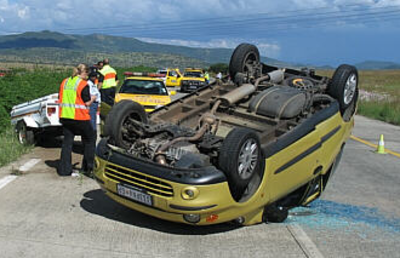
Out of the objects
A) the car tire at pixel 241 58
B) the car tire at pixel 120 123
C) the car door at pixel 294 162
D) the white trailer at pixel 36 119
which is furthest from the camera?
the white trailer at pixel 36 119

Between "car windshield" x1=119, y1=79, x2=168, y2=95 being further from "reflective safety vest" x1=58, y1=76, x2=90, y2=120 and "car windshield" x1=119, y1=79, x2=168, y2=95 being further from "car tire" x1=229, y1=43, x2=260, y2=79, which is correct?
"reflective safety vest" x1=58, y1=76, x2=90, y2=120

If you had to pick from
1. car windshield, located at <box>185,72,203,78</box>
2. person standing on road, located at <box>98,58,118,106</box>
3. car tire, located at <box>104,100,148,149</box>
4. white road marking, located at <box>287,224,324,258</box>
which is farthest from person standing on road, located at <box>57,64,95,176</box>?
car windshield, located at <box>185,72,203,78</box>

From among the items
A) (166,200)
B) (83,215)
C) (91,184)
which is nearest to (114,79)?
(91,184)

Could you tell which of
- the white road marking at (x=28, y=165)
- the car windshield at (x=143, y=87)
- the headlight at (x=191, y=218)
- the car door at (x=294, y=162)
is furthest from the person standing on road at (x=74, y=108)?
the car windshield at (x=143, y=87)

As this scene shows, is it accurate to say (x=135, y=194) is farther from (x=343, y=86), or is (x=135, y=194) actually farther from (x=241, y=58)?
(x=241, y=58)

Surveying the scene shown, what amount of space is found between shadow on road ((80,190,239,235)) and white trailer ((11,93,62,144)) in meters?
3.12

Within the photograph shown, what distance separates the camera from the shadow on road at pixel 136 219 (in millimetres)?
5566

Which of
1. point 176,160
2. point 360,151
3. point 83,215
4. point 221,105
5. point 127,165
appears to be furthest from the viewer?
point 360,151

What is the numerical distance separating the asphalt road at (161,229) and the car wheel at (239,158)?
66cm

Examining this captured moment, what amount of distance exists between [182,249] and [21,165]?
193 inches

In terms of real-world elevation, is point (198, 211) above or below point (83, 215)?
above

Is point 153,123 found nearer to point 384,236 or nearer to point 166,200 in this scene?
point 166,200

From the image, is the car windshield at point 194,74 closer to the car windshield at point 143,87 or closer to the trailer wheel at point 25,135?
the car windshield at point 143,87

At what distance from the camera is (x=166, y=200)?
4855 mm
